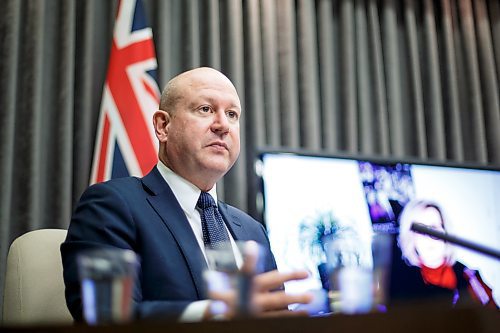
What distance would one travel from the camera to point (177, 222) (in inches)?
69.0

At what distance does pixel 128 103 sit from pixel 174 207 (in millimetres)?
1052

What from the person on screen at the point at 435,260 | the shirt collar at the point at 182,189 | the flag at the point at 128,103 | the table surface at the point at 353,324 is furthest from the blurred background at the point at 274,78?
the table surface at the point at 353,324

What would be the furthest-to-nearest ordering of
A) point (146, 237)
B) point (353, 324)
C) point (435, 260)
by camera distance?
point (435, 260), point (146, 237), point (353, 324)

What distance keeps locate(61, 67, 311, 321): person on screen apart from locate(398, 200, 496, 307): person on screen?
1065 mm

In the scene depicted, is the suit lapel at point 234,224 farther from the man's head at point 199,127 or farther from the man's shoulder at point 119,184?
the man's shoulder at point 119,184

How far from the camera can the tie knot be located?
1891 mm

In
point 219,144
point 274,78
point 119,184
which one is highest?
point 274,78

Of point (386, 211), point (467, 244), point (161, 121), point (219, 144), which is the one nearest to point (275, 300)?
point (467, 244)

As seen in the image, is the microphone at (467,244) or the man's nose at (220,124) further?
the man's nose at (220,124)

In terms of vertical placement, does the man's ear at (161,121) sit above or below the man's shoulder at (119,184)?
above

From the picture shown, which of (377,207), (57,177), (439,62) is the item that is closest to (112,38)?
(57,177)

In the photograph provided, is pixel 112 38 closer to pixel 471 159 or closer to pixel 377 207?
pixel 377 207

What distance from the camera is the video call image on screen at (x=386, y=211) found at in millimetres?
2775

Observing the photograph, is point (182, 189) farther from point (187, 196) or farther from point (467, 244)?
point (467, 244)
